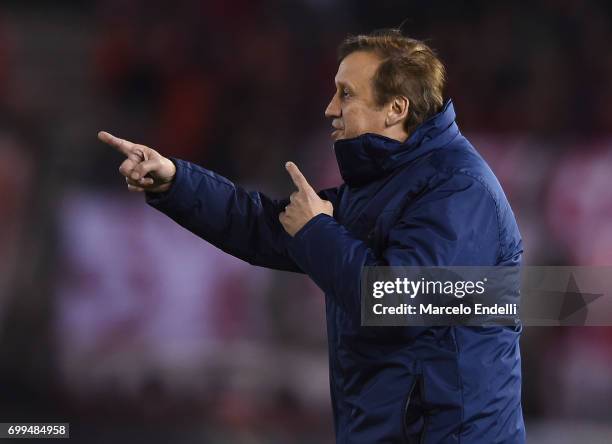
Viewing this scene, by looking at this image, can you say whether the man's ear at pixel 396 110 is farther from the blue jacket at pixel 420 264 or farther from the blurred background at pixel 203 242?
the blurred background at pixel 203 242

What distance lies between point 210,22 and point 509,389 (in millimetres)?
3625

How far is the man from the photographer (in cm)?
201

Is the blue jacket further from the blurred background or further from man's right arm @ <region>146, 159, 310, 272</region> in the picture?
the blurred background

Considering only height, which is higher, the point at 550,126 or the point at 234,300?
the point at 550,126

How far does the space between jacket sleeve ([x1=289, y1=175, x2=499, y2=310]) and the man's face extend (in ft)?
0.85

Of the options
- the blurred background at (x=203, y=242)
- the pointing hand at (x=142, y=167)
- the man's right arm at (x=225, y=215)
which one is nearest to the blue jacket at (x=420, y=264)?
the man's right arm at (x=225, y=215)

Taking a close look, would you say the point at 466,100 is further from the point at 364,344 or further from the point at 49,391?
the point at 364,344

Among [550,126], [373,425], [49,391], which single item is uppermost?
[550,126]

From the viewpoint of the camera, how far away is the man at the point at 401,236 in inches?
79.1

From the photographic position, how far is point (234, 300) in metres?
4.66

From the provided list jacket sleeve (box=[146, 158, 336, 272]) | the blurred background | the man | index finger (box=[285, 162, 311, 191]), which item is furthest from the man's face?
the blurred background

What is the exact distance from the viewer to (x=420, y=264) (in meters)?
1.96

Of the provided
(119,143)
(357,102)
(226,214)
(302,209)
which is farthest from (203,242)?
(302,209)

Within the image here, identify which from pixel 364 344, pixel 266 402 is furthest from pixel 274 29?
pixel 364 344
